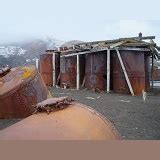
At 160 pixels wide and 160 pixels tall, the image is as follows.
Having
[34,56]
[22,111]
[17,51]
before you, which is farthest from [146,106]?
[17,51]

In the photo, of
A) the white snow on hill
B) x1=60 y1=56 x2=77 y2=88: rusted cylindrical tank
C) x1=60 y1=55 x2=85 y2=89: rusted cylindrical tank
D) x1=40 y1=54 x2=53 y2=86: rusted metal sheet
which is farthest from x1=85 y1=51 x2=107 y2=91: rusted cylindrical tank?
the white snow on hill

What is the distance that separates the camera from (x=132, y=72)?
14352 mm

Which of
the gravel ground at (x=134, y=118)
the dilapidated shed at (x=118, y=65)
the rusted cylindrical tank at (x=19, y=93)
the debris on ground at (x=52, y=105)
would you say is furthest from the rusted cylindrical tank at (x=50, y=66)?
the debris on ground at (x=52, y=105)

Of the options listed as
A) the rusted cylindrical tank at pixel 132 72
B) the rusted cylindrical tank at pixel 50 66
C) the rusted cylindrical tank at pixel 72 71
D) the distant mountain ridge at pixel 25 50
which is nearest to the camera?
the rusted cylindrical tank at pixel 132 72

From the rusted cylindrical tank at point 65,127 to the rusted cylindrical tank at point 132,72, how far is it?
431 inches

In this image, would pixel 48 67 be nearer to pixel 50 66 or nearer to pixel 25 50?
pixel 50 66

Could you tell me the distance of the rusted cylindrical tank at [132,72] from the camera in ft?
47.0

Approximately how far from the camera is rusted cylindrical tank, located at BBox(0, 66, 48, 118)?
20.7 ft

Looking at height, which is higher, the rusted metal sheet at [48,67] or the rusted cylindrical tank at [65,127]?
the rusted metal sheet at [48,67]

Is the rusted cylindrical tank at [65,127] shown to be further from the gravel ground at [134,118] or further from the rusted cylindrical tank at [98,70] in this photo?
the rusted cylindrical tank at [98,70]

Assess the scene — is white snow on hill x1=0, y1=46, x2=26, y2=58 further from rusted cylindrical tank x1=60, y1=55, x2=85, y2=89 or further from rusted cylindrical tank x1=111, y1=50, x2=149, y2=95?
rusted cylindrical tank x1=111, y1=50, x2=149, y2=95

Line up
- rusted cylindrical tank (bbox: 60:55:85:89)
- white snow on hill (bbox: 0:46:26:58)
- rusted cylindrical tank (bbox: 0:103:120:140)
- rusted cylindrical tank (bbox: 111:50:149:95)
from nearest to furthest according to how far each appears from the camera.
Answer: rusted cylindrical tank (bbox: 0:103:120:140), rusted cylindrical tank (bbox: 111:50:149:95), rusted cylindrical tank (bbox: 60:55:85:89), white snow on hill (bbox: 0:46:26:58)

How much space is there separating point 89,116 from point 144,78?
1159 cm

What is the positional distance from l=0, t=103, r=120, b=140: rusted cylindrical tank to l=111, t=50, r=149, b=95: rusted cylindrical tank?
10953 mm
